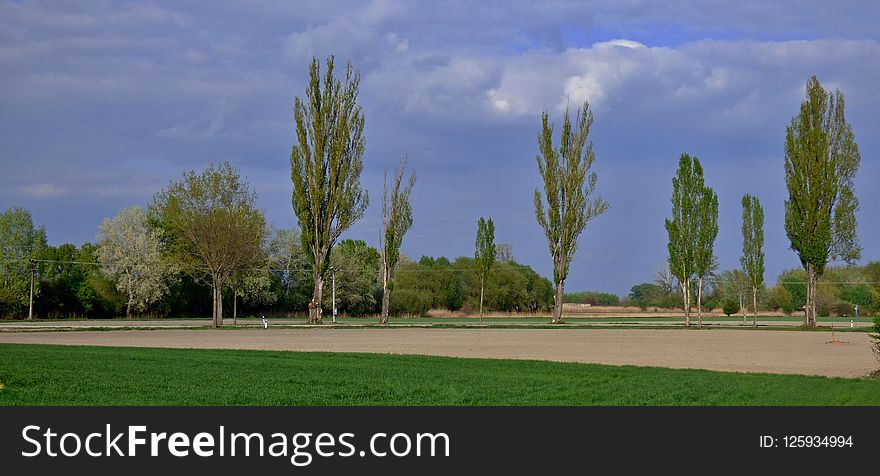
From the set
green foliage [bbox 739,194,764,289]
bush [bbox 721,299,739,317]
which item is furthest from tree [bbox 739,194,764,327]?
bush [bbox 721,299,739,317]

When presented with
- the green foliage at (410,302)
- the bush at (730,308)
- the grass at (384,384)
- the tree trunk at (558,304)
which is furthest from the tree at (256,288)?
the grass at (384,384)

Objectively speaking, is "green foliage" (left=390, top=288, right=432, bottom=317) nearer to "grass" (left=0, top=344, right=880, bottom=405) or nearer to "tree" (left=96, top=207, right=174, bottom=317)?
"tree" (left=96, top=207, right=174, bottom=317)

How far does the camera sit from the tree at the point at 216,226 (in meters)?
55.8

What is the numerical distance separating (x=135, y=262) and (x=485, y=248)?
3036 centimetres

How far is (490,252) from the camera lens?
70062 mm

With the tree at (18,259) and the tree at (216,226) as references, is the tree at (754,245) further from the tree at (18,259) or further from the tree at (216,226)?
the tree at (18,259)

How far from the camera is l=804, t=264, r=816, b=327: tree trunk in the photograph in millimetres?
54281

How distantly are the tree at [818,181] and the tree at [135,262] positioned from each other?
1930 inches

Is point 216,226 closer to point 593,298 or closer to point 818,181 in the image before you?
point 818,181

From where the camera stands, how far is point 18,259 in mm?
78375

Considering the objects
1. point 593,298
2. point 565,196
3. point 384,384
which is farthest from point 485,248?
point 593,298

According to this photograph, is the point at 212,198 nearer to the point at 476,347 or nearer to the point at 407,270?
the point at 476,347
